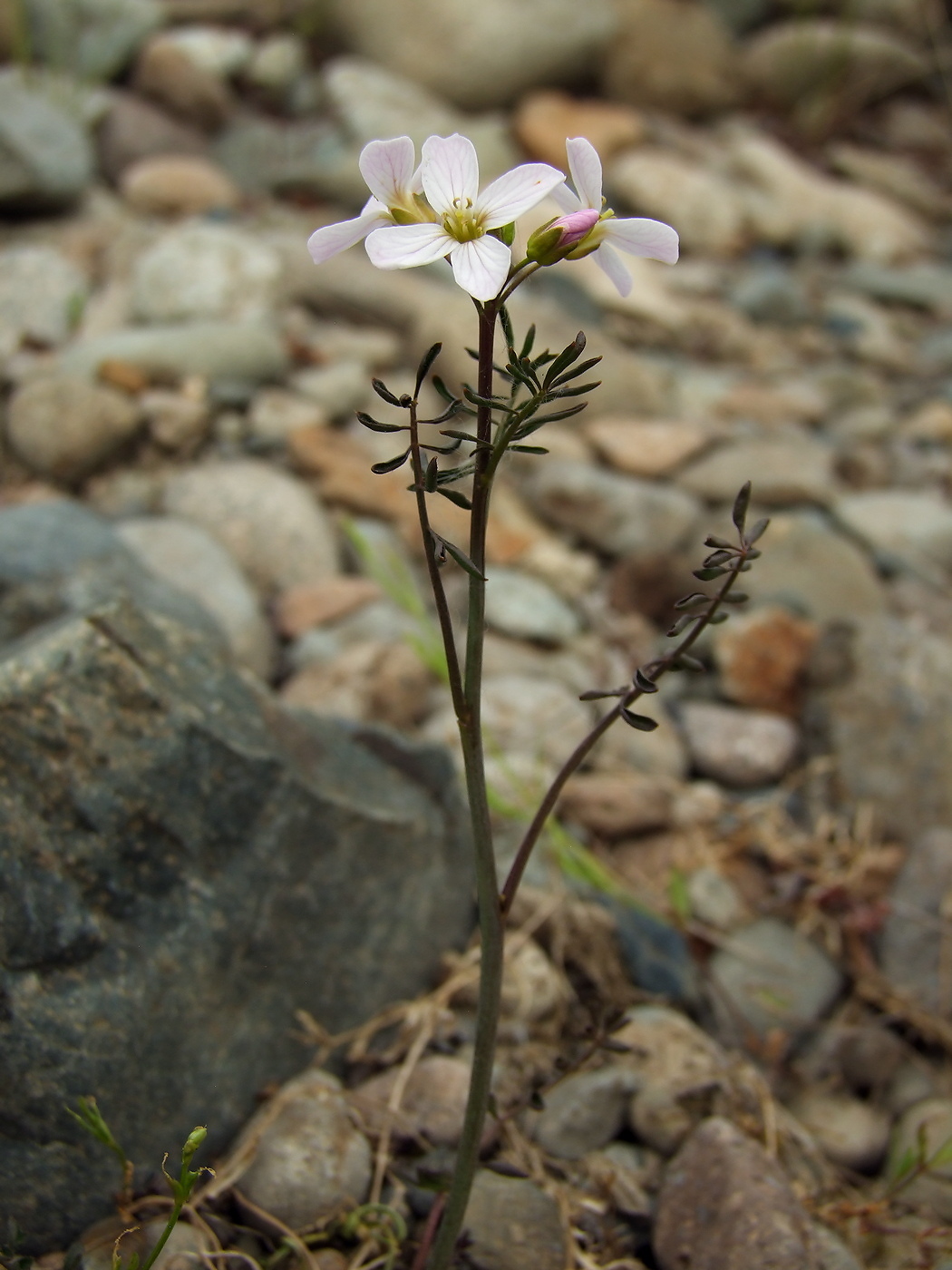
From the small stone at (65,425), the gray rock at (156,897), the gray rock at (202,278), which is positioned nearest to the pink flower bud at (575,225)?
the gray rock at (156,897)

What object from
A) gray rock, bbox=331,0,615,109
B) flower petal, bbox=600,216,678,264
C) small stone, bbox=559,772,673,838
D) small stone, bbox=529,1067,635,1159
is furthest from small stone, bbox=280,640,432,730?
gray rock, bbox=331,0,615,109

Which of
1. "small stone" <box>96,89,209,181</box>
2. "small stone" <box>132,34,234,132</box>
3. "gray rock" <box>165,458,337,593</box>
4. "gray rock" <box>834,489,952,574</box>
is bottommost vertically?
"gray rock" <box>165,458,337,593</box>

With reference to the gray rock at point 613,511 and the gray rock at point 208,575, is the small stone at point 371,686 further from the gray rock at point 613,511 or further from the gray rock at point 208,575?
the gray rock at point 613,511

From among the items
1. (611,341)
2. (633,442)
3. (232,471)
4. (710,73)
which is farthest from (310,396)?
(710,73)

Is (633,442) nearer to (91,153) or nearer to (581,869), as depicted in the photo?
(581,869)

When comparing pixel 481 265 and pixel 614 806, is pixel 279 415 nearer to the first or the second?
pixel 614 806

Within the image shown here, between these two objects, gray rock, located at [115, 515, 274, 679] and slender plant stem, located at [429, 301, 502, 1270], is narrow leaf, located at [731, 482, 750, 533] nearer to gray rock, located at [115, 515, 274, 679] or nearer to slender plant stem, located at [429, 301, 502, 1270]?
slender plant stem, located at [429, 301, 502, 1270]

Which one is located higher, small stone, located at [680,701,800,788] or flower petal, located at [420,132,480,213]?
flower petal, located at [420,132,480,213]

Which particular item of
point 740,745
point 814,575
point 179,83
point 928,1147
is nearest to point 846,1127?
point 928,1147
